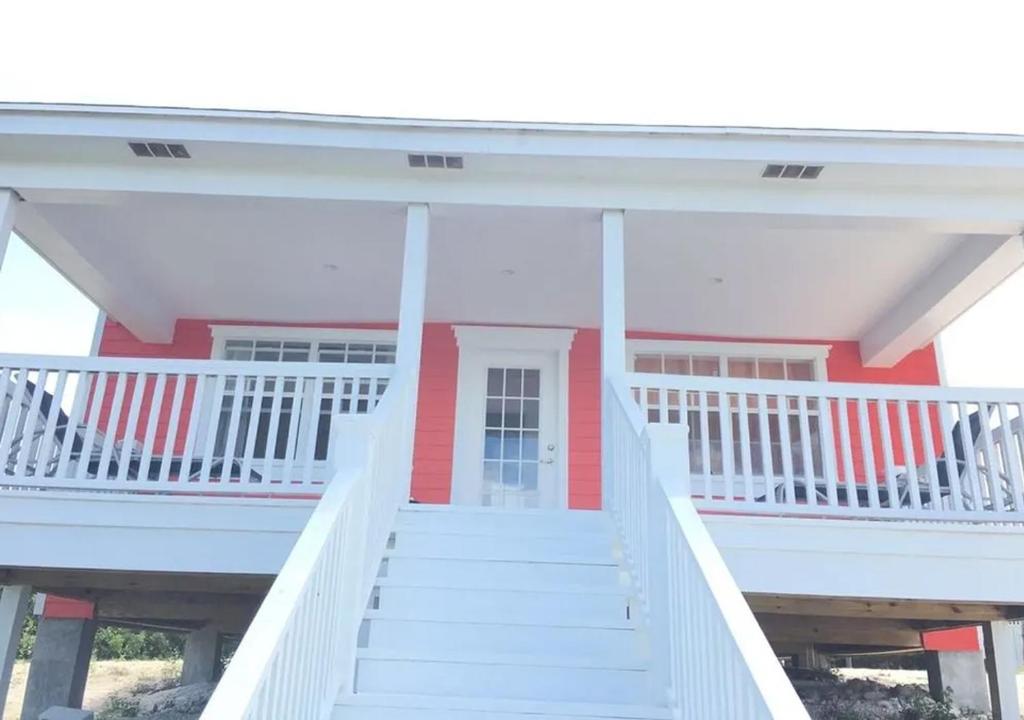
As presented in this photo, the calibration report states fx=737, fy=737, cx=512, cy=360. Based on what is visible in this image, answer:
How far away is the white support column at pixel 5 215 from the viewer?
15.2 ft

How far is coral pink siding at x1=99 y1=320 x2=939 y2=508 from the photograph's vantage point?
6734 millimetres

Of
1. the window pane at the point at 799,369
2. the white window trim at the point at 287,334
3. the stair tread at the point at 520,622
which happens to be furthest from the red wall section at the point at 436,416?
the stair tread at the point at 520,622

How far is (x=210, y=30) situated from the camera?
6.75 meters

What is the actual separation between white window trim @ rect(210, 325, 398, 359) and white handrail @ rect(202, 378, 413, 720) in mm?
3866

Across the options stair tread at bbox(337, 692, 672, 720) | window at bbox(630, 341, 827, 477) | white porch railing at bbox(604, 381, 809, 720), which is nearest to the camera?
white porch railing at bbox(604, 381, 809, 720)

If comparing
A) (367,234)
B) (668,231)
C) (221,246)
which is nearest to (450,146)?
(367,234)

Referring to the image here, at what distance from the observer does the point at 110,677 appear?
15.6 metres

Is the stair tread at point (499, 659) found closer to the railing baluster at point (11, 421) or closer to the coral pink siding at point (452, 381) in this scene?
the railing baluster at point (11, 421)

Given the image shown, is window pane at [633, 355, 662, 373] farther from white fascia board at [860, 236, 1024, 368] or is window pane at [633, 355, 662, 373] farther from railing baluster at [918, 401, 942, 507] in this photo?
railing baluster at [918, 401, 942, 507]

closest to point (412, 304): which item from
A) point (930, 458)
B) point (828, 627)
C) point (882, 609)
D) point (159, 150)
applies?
point (159, 150)

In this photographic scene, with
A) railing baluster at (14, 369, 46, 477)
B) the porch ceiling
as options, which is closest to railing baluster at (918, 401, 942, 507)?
the porch ceiling

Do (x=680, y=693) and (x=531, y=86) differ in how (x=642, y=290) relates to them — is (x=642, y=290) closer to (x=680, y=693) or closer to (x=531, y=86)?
(x=531, y=86)

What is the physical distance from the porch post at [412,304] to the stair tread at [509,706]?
5.91ft

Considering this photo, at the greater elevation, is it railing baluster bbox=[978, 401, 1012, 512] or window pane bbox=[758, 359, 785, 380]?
window pane bbox=[758, 359, 785, 380]
